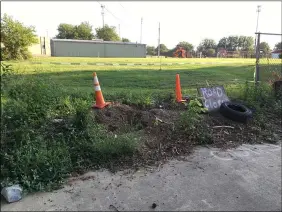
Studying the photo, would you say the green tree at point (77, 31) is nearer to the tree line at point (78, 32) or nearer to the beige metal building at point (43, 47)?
the tree line at point (78, 32)

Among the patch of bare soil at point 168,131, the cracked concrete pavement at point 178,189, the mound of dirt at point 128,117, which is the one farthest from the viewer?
the mound of dirt at point 128,117

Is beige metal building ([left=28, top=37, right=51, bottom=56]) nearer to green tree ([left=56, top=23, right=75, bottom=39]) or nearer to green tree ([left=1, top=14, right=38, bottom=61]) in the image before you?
green tree ([left=56, top=23, right=75, bottom=39])

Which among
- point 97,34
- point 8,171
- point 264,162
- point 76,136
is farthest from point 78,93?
point 97,34

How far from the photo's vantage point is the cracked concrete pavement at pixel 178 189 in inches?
116

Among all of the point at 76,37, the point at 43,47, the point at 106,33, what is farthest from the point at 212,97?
the point at 106,33

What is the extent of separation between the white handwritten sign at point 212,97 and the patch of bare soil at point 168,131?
29cm

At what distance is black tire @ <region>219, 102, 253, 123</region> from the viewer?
564 cm

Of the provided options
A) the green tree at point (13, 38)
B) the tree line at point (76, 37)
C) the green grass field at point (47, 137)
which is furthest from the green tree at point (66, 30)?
the green grass field at point (47, 137)

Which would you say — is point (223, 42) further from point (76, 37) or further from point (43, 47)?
point (43, 47)

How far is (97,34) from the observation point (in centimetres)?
7525

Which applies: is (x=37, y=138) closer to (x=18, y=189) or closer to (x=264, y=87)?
(x=18, y=189)

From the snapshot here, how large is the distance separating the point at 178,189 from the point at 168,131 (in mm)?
1672

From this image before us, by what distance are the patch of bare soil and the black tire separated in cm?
10

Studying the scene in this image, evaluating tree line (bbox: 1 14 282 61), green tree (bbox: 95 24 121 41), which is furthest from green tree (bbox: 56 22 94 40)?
green tree (bbox: 95 24 121 41)
